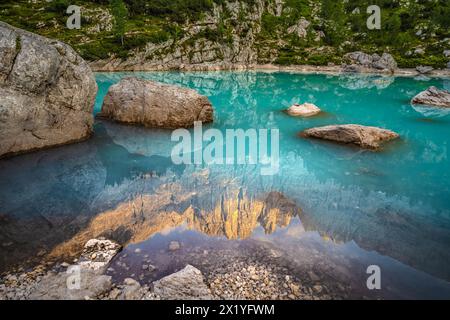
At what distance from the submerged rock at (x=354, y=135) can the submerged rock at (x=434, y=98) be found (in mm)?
16248

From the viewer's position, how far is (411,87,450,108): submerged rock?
2861 cm

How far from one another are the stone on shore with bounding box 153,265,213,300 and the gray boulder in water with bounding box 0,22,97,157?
36.3 feet

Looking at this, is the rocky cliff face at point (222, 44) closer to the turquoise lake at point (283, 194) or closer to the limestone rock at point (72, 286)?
the turquoise lake at point (283, 194)

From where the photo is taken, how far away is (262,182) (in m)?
11.8

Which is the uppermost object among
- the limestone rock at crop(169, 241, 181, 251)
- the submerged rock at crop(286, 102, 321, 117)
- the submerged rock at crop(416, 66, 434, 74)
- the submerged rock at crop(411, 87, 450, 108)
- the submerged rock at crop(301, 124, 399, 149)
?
the submerged rock at crop(416, 66, 434, 74)

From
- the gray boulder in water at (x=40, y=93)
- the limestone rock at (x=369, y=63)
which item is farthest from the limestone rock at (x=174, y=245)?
the limestone rock at (x=369, y=63)

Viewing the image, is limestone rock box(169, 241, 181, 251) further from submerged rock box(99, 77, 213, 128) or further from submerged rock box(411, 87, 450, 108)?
submerged rock box(411, 87, 450, 108)

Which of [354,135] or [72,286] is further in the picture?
[354,135]

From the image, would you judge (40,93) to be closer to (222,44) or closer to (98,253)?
(98,253)

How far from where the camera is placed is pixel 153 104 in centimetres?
1870

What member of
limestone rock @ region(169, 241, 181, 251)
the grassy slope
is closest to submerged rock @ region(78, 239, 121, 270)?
limestone rock @ region(169, 241, 181, 251)

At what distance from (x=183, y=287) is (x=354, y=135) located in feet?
44.2

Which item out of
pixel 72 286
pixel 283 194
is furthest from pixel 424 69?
pixel 72 286

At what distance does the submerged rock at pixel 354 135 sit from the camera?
16.0 m
